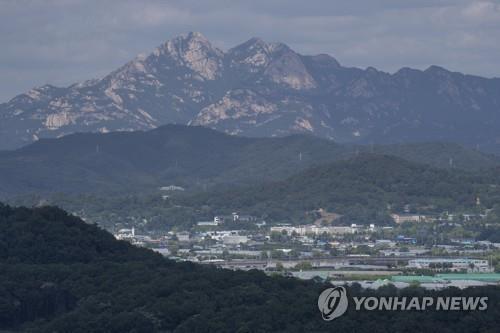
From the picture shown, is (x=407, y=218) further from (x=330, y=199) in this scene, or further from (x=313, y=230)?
(x=313, y=230)

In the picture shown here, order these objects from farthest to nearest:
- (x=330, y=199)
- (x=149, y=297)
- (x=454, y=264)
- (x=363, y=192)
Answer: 1. (x=363, y=192)
2. (x=330, y=199)
3. (x=454, y=264)
4. (x=149, y=297)

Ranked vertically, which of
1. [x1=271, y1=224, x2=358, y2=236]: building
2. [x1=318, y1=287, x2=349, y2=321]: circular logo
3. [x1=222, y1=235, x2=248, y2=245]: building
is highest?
[x1=271, y1=224, x2=358, y2=236]: building

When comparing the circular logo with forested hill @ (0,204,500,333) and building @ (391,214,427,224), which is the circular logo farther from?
building @ (391,214,427,224)

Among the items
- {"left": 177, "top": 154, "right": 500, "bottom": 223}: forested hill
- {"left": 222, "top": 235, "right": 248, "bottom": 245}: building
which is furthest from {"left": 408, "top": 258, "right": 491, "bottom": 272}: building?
{"left": 177, "top": 154, "right": 500, "bottom": 223}: forested hill

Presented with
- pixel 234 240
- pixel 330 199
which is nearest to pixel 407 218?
pixel 330 199

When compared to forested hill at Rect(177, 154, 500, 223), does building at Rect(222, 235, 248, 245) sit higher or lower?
lower

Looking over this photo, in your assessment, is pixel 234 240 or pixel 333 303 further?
pixel 234 240

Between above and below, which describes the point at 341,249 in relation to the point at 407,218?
below
